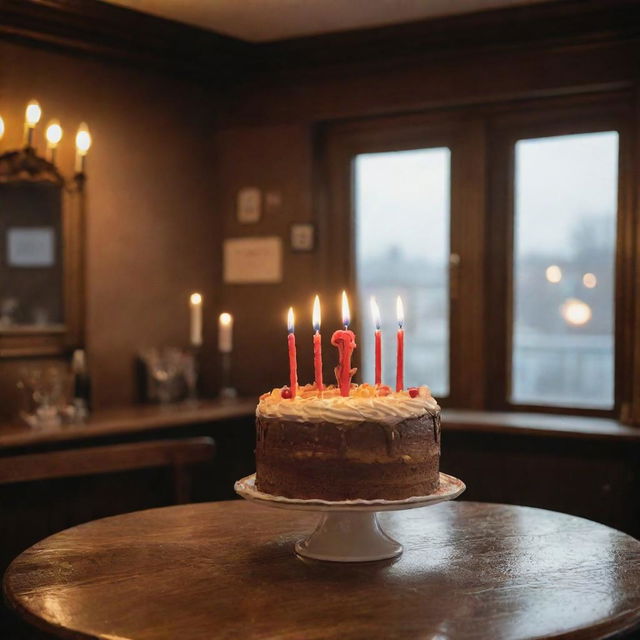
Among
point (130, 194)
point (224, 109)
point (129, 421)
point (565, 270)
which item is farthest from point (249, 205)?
point (565, 270)

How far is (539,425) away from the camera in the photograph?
373 centimetres

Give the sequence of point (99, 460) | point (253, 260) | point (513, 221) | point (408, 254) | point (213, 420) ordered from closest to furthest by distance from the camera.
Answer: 1. point (99, 460)
2. point (213, 420)
3. point (513, 221)
4. point (408, 254)
5. point (253, 260)

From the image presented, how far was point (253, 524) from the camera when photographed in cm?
228

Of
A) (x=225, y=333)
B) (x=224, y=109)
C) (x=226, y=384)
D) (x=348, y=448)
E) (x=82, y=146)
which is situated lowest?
(x=226, y=384)

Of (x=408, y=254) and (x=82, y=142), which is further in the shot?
(x=408, y=254)

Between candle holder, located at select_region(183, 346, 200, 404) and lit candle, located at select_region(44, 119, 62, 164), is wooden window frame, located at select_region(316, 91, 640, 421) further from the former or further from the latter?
lit candle, located at select_region(44, 119, 62, 164)

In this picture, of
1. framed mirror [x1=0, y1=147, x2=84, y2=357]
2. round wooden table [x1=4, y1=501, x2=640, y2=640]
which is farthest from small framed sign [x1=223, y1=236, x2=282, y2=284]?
round wooden table [x1=4, y1=501, x2=640, y2=640]

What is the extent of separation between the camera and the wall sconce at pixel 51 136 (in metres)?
3.71

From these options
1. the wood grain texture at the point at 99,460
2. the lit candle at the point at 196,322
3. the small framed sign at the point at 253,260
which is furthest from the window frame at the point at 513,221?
the wood grain texture at the point at 99,460

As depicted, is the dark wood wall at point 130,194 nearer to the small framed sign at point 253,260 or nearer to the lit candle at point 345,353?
the small framed sign at point 253,260

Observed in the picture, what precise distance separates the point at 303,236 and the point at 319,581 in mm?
2801

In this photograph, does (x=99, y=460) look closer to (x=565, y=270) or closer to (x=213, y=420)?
(x=213, y=420)

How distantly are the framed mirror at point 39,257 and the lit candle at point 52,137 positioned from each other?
1.9 inches

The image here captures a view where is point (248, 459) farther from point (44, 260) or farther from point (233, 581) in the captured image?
point (233, 581)
